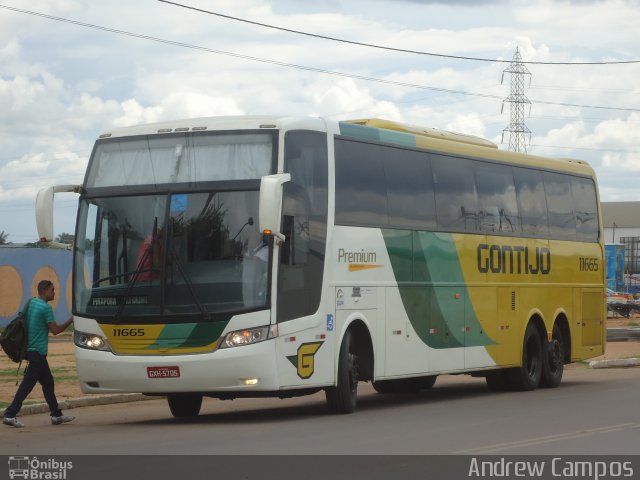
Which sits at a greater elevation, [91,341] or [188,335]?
[188,335]

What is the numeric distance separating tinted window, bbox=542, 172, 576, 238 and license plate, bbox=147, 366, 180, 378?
9832 millimetres

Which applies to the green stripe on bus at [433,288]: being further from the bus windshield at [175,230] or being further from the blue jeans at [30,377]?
the blue jeans at [30,377]

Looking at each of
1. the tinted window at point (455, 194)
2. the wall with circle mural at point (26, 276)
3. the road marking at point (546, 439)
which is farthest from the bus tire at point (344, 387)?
the wall with circle mural at point (26, 276)

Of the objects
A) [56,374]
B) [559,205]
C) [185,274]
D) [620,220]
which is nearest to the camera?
[185,274]

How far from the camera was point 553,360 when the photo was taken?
2348cm

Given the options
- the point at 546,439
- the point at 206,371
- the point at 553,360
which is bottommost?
the point at 546,439

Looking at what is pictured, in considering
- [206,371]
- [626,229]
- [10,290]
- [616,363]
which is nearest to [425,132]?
[206,371]

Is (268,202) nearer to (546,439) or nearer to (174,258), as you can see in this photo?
(174,258)

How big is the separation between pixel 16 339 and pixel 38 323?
0.33 meters

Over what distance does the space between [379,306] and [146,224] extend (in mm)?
3642

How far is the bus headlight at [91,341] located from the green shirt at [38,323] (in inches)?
15.5

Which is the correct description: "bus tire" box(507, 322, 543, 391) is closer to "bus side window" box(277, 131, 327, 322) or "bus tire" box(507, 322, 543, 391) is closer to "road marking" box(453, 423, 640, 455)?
"bus side window" box(277, 131, 327, 322)
